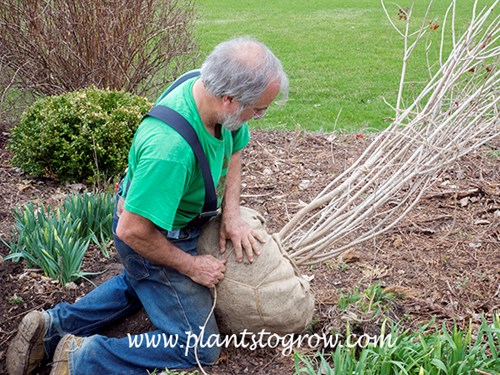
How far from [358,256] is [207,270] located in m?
1.51

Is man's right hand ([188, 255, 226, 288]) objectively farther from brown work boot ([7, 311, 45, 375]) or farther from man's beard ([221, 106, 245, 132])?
brown work boot ([7, 311, 45, 375])

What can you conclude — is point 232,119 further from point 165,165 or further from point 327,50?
point 327,50

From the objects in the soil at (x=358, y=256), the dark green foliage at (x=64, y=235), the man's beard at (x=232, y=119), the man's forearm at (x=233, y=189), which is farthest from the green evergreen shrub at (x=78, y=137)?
the man's beard at (x=232, y=119)

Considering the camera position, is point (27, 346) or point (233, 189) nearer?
point (27, 346)

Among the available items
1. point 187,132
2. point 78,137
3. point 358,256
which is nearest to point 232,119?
point 187,132

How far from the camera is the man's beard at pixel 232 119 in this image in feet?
9.95

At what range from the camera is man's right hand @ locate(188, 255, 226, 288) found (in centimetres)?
332

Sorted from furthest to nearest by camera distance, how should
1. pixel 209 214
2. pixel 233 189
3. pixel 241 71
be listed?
1. pixel 233 189
2. pixel 209 214
3. pixel 241 71

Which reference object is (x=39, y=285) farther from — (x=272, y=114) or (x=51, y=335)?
(x=272, y=114)

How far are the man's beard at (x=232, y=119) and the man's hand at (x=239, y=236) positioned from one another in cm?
57

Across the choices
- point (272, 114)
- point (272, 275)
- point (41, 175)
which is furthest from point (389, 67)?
point (272, 275)

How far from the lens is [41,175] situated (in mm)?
5941

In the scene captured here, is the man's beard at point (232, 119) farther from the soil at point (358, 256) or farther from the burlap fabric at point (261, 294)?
the soil at point (358, 256)

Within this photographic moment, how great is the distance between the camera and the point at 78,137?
564 centimetres
